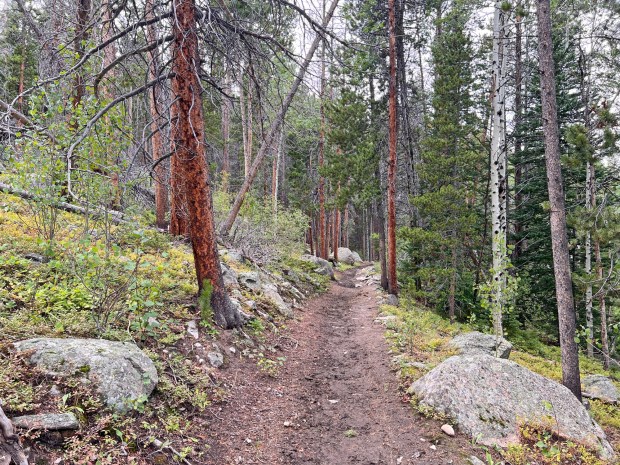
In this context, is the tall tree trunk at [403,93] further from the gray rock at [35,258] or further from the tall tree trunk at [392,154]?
the gray rock at [35,258]

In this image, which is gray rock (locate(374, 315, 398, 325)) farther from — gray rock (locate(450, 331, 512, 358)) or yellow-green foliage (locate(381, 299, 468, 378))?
gray rock (locate(450, 331, 512, 358))

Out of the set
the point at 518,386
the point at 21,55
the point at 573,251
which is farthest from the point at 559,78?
the point at 21,55

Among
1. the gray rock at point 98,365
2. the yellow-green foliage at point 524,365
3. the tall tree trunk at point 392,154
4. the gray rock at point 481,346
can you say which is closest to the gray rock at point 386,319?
the yellow-green foliage at point 524,365

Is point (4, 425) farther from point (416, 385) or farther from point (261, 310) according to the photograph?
point (261, 310)

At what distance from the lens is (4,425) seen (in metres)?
2.00

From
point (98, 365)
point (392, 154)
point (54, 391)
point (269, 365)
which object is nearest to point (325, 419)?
point (269, 365)

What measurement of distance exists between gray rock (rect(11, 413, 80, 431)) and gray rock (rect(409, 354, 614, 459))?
12.3 ft

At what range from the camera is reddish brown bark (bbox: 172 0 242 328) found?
4500 mm

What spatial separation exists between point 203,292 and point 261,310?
92.0 inches

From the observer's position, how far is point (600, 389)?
6977 millimetres

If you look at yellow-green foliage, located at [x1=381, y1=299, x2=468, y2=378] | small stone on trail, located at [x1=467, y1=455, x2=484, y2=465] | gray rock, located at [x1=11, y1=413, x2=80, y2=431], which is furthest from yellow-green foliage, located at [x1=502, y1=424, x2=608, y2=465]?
gray rock, located at [x1=11, y1=413, x2=80, y2=431]

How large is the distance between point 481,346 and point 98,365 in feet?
21.6

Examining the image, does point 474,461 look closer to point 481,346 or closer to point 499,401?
point 499,401

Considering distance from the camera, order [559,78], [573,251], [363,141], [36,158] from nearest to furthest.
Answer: [36,158]
[559,78]
[573,251]
[363,141]
